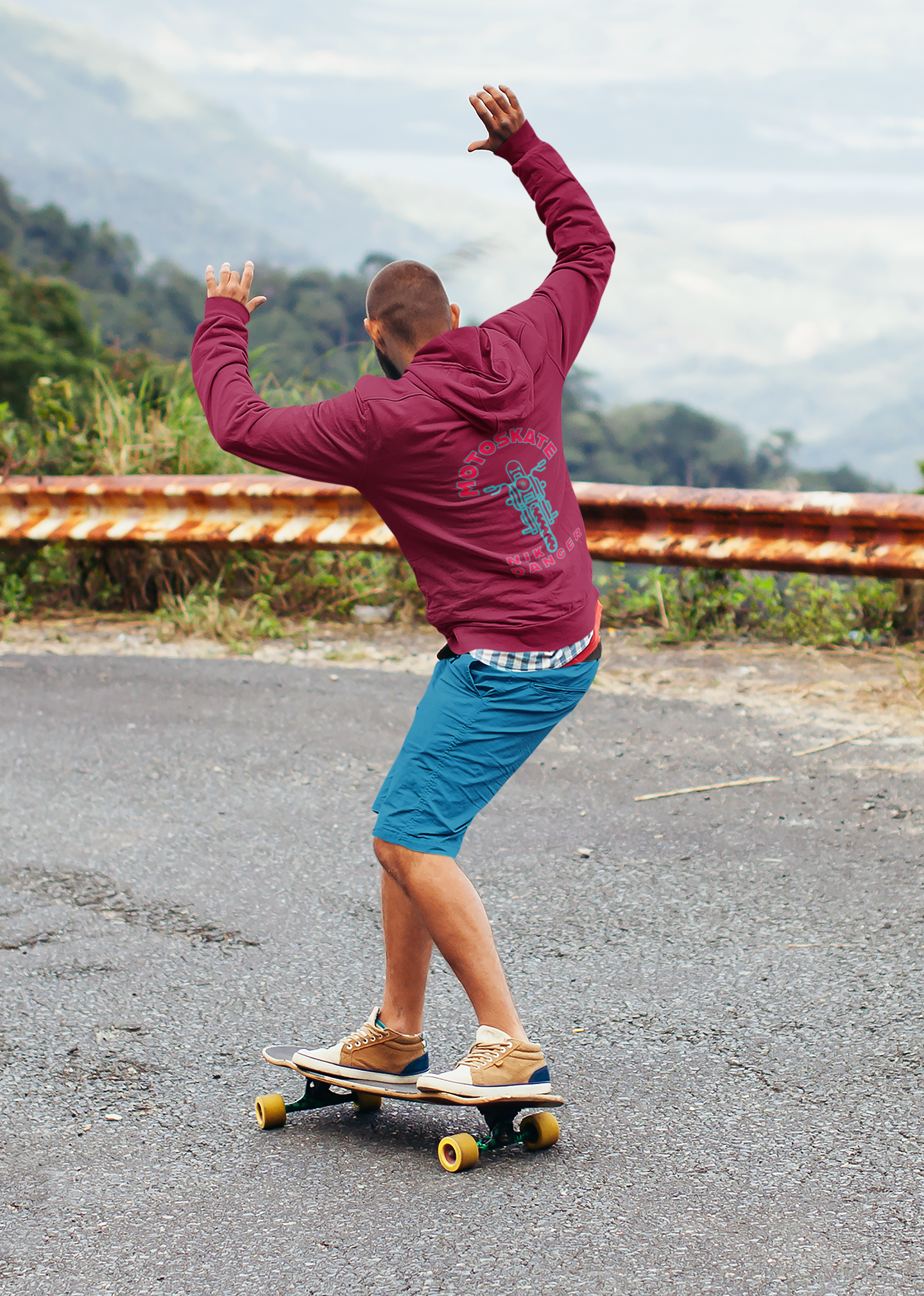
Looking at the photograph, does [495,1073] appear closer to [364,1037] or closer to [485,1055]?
[485,1055]

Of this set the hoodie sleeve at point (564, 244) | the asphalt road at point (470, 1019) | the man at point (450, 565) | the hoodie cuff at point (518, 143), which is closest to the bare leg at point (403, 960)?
the man at point (450, 565)

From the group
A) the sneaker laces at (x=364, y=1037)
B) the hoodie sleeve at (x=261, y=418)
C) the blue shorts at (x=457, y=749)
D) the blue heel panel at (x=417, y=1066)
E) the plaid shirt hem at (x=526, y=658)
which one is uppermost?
the hoodie sleeve at (x=261, y=418)

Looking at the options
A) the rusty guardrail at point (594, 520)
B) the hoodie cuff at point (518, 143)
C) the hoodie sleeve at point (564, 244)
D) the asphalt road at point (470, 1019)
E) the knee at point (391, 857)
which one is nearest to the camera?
the asphalt road at point (470, 1019)

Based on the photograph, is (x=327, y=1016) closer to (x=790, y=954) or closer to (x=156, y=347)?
(x=790, y=954)

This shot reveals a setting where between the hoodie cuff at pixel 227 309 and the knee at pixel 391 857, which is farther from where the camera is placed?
the hoodie cuff at pixel 227 309

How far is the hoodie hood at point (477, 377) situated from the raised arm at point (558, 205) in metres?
0.38

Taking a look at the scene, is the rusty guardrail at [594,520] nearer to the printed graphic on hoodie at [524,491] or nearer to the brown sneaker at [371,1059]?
the printed graphic on hoodie at [524,491]

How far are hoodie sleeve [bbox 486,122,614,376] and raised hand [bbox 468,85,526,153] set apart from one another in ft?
0.06

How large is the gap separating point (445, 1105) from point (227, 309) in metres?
1.83

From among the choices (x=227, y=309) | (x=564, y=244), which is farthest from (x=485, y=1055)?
(x=564, y=244)

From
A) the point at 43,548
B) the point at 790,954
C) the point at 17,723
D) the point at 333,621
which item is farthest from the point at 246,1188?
the point at 43,548

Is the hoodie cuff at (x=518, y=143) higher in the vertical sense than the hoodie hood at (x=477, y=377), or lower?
higher

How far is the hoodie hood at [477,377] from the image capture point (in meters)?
2.74

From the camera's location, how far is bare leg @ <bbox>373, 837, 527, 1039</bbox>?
276 centimetres
